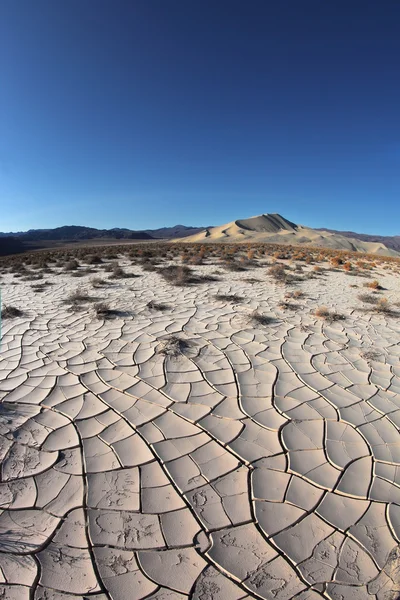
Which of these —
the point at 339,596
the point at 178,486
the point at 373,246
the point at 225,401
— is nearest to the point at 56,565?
the point at 178,486

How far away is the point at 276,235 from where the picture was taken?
2525 inches

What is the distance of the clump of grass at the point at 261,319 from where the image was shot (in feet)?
18.0

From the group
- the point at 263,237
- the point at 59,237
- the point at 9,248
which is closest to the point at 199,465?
the point at 263,237

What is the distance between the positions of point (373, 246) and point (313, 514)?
101653mm

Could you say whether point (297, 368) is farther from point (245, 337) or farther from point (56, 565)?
point (56, 565)

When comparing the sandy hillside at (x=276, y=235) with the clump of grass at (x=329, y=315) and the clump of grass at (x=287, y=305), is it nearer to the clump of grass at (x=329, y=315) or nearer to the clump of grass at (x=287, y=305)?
the clump of grass at (x=287, y=305)

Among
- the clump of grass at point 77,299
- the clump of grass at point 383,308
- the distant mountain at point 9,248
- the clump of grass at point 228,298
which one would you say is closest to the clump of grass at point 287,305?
the clump of grass at point 228,298

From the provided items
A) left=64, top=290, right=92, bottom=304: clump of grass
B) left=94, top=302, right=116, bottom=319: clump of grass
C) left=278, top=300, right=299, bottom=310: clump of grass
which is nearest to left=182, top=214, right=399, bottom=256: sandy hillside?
left=278, top=300, right=299, bottom=310: clump of grass

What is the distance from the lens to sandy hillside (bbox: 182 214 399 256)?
6172 centimetres

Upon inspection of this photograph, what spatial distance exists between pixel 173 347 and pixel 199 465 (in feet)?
6.83

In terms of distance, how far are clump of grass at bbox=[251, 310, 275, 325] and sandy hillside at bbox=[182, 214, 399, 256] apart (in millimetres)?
54002

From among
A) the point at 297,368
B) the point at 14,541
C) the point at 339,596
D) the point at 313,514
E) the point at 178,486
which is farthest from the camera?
the point at 297,368

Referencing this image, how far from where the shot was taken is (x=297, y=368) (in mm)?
3904

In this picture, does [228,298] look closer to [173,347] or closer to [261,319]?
[261,319]
